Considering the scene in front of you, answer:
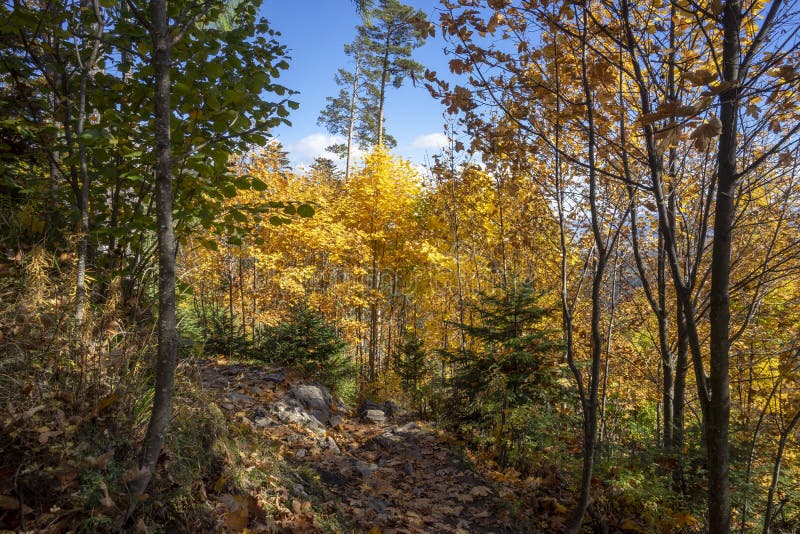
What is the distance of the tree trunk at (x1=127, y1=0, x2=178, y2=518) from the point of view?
6.98 ft

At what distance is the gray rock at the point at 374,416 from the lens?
731 centimetres

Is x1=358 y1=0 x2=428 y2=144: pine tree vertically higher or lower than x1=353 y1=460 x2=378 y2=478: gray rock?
higher

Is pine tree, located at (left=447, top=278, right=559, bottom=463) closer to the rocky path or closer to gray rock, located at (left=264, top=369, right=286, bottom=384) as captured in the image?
the rocky path

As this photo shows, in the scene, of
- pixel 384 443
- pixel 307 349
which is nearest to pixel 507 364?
pixel 384 443

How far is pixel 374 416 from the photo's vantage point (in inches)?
293

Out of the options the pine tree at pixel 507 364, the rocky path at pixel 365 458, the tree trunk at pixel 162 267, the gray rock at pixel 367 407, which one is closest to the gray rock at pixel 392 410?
the gray rock at pixel 367 407

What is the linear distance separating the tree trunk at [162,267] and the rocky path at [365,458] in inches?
60.2

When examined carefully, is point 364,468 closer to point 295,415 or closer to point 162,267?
point 295,415

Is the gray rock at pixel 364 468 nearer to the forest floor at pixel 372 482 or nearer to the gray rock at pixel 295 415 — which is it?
the forest floor at pixel 372 482

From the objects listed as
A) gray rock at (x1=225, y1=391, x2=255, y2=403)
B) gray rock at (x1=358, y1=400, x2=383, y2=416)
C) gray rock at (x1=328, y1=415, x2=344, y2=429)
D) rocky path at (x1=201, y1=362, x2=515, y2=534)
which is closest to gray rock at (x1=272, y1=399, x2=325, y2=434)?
rocky path at (x1=201, y1=362, x2=515, y2=534)

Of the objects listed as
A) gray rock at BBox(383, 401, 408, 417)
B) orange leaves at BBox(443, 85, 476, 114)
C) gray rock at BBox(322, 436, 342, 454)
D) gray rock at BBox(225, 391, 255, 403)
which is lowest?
gray rock at BBox(383, 401, 408, 417)

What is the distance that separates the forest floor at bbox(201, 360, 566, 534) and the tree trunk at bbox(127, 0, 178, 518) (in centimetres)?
73

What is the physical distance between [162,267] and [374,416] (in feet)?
19.8

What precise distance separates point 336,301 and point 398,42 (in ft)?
46.5
